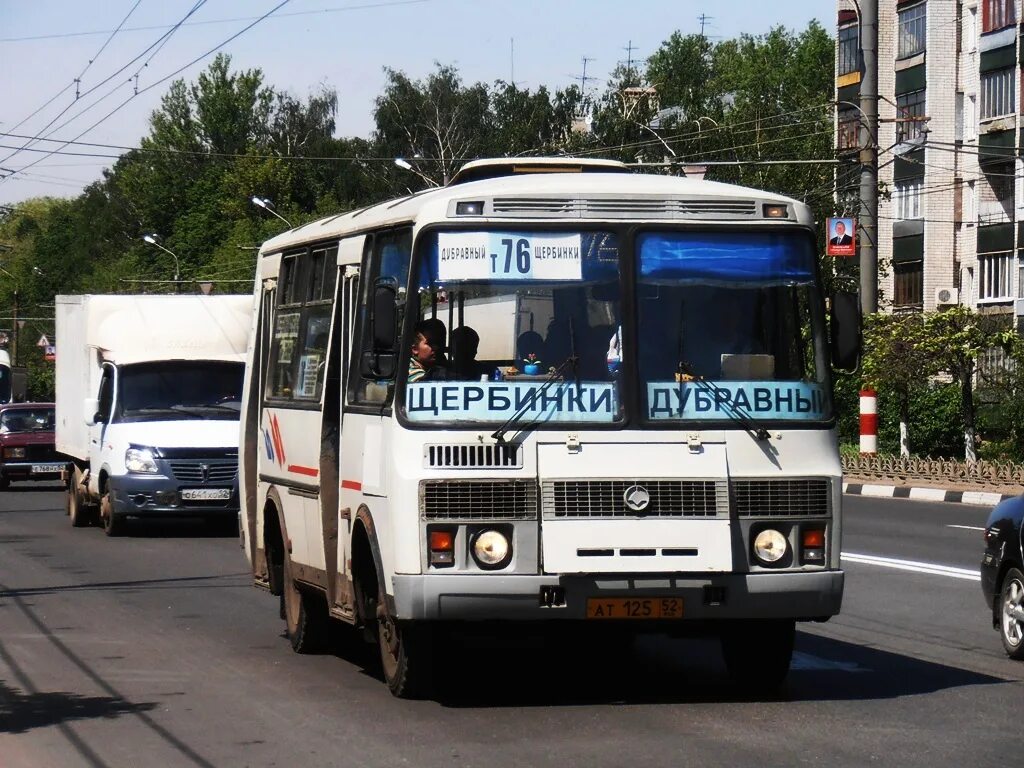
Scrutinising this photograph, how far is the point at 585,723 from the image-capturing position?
28.8 ft

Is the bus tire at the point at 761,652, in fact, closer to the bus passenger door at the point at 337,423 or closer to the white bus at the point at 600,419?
the white bus at the point at 600,419

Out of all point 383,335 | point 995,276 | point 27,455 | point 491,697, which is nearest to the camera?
point 383,335

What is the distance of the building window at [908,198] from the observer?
6159 cm

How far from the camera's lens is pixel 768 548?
9.12m

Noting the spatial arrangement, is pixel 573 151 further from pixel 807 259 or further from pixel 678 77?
pixel 807 259

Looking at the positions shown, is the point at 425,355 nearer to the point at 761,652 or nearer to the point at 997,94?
the point at 761,652

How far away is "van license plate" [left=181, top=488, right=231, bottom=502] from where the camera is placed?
2278 centimetres

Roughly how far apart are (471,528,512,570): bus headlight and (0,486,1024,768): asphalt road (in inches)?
28.5

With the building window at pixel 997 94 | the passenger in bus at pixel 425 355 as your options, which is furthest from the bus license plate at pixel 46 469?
the building window at pixel 997 94

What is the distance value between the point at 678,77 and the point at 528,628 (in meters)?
91.6

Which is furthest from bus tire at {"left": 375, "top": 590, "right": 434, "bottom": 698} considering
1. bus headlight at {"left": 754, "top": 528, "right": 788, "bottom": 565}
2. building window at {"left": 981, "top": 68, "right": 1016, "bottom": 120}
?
building window at {"left": 981, "top": 68, "right": 1016, "bottom": 120}

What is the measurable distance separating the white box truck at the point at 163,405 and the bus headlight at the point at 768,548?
14320 millimetres

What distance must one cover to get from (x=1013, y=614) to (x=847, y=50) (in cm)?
5507

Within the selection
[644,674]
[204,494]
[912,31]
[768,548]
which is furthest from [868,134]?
[912,31]
